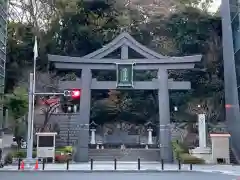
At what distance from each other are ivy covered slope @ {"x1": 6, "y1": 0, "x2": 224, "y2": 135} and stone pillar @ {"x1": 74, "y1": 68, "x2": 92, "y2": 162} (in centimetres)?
1259

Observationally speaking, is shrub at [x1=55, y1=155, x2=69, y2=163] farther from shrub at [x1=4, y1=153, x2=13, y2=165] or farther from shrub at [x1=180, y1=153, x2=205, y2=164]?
shrub at [x1=180, y1=153, x2=205, y2=164]

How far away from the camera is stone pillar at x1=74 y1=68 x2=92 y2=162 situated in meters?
37.9

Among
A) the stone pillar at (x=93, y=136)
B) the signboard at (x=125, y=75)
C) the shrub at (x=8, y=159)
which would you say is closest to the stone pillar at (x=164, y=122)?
the signboard at (x=125, y=75)

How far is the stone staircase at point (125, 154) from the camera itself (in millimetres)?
41656

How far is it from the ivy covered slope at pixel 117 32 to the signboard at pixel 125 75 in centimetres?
1278

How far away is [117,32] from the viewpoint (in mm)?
55062

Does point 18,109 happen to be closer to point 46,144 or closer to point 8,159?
point 46,144

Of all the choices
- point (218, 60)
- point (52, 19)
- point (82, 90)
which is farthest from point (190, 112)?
point (52, 19)

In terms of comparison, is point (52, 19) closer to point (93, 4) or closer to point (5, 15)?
point (93, 4)

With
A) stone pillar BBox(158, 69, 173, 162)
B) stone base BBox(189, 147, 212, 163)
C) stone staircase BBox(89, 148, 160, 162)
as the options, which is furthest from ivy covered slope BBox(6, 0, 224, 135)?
stone base BBox(189, 147, 212, 163)

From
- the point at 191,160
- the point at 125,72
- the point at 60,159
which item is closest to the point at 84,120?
the point at 60,159

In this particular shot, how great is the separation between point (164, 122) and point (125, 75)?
577 cm

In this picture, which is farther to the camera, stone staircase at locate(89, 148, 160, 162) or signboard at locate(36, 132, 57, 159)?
stone staircase at locate(89, 148, 160, 162)

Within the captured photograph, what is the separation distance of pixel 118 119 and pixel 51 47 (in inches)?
Result: 495
